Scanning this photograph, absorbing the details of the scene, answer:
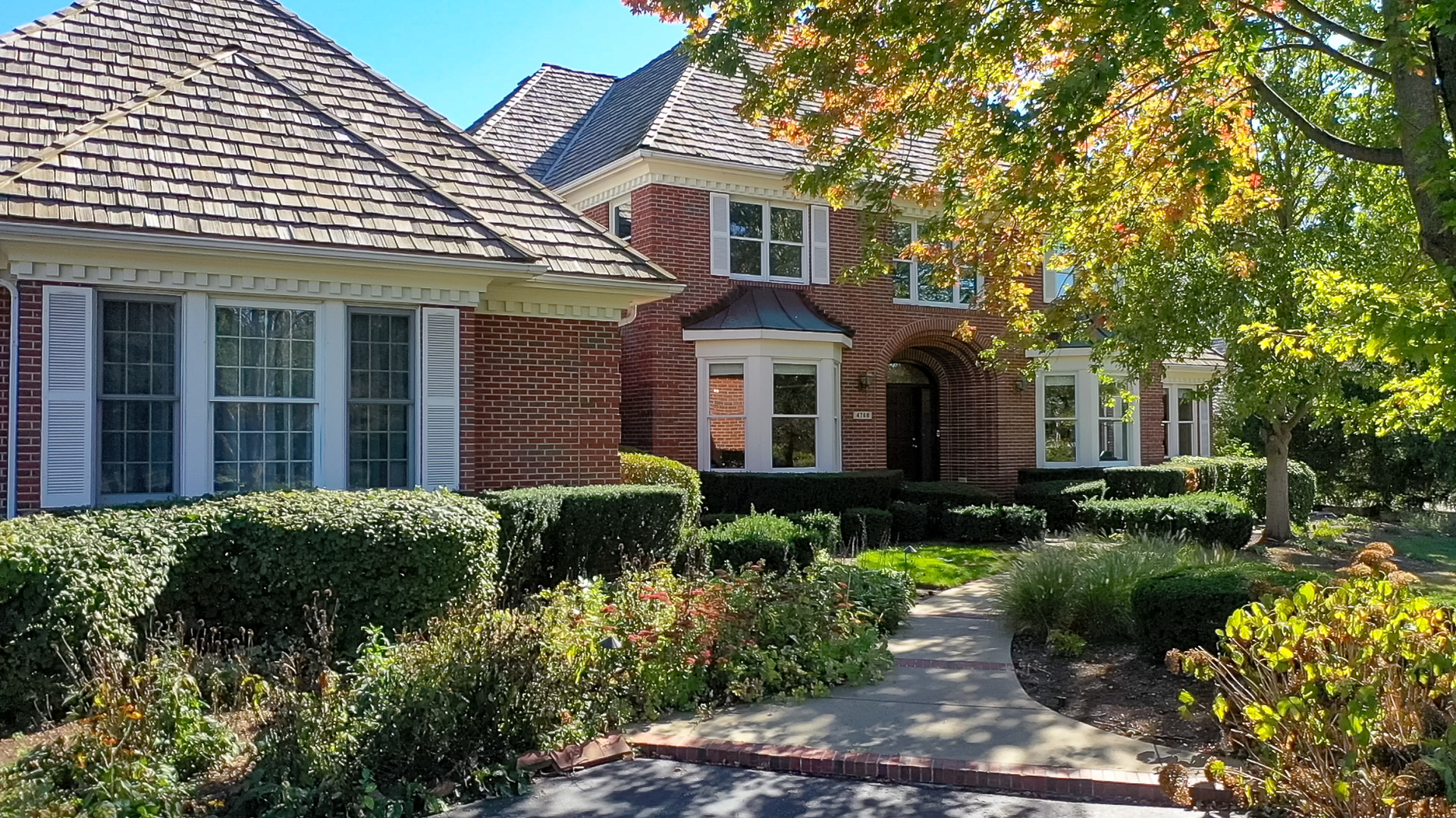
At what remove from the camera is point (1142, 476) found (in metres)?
19.9

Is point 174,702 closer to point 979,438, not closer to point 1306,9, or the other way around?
point 1306,9

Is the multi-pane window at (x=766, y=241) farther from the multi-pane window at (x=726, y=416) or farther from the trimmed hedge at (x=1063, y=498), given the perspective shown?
the trimmed hedge at (x=1063, y=498)

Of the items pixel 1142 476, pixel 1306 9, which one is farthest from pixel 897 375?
pixel 1306 9

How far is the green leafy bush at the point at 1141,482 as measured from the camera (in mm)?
19797

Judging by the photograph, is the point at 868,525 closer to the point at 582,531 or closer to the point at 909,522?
the point at 909,522

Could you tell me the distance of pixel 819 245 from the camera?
19.3m

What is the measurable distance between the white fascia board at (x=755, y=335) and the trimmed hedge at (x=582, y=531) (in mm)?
6518

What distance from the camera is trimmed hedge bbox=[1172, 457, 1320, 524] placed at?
20438 mm

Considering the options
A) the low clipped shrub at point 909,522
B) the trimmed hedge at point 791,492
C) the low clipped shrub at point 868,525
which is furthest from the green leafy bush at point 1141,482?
the low clipped shrub at point 868,525

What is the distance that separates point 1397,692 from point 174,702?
6.20 metres

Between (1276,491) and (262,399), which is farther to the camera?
(1276,491)

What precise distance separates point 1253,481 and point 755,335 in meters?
12.3

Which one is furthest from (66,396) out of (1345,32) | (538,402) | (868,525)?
(1345,32)

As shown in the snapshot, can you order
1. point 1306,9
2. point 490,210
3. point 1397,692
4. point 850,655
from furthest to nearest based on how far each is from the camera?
point 490,210 → point 1306,9 → point 850,655 → point 1397,692
